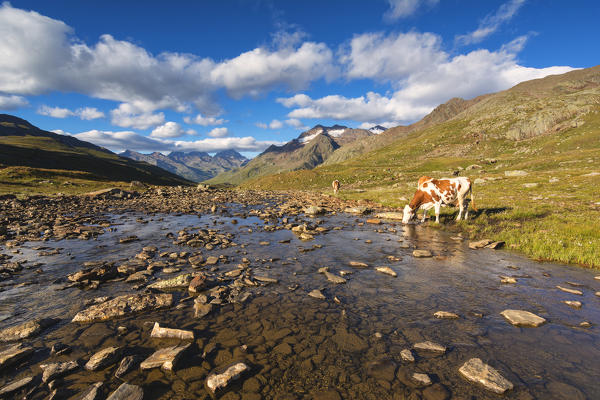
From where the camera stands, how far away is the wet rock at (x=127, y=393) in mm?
4035

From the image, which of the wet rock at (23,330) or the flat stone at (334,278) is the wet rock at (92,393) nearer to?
the wet rock at (23,330)

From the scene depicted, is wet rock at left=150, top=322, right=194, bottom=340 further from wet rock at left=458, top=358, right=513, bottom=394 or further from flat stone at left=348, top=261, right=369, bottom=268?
flat stone at left=348, top=261, right=369, bottom=268

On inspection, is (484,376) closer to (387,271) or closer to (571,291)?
(387,271)

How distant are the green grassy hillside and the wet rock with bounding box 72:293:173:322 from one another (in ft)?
55.1

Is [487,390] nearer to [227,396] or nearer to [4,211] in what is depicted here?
[227,396]

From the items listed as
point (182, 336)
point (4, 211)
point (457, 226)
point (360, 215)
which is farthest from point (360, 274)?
point (4, 211)

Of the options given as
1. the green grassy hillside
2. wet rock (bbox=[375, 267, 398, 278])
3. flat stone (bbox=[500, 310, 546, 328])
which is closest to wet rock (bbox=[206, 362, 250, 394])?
wet rock (bbox=[375, 267, 398, 278])

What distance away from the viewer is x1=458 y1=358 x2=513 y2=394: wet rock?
445cm

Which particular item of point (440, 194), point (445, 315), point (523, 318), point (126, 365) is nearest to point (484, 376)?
point (445, 315)

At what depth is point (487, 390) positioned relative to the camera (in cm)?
445

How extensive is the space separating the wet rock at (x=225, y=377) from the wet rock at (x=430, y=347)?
3944mm

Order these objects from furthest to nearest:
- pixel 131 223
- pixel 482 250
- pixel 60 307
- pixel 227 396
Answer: pixel 131 223 → pixel 482 250 → pixel 60 307 → pixel 227 396

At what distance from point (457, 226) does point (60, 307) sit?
22.4 m

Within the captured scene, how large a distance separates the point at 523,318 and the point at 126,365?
9868 millimetres
